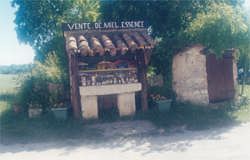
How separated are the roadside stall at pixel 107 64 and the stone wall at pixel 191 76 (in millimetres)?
1653

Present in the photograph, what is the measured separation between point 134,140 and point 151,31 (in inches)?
288

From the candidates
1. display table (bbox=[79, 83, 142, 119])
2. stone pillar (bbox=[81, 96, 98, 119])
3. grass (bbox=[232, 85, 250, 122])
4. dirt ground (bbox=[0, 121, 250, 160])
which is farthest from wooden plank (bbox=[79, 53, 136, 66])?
grass (bbox=[232, 85, 250, 122])

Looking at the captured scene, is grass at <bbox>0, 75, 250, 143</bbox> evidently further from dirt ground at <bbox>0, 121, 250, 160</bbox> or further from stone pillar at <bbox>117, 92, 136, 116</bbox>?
dirt ground at <bbox>0, 121, 250, 160</bbox>

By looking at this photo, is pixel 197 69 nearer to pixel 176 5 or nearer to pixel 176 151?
pixel 176 5

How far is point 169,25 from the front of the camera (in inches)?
582

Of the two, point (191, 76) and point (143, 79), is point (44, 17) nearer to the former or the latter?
point (143, 79)

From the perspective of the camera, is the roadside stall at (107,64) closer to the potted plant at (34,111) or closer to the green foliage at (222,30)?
the potted plant at (34,111)

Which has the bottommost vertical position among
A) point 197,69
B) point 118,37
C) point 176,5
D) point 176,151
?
point 176,151

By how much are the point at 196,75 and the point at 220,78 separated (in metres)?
1.40

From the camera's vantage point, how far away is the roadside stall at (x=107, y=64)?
11.1 m

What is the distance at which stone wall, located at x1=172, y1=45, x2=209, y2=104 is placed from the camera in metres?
12.6

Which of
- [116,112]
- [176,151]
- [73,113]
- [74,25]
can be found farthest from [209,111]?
[74,25]

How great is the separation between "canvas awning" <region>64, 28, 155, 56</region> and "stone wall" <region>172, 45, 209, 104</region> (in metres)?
1.83

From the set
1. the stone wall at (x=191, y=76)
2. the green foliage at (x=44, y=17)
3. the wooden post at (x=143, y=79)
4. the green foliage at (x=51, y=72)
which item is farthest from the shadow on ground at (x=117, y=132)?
Result: the green foliage at (x=44, y=17)
